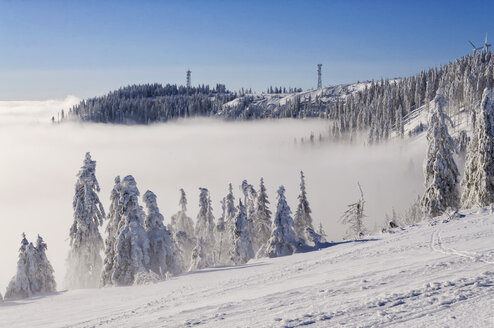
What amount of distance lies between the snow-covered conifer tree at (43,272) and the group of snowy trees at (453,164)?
28.7 m

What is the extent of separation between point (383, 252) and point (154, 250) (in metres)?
18.7

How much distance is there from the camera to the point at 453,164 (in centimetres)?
3116

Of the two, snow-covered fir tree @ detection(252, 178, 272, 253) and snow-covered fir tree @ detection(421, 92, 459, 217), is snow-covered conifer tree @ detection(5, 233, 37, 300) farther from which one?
snow-covered fir tree @ detection(421, 92, 459, 217)

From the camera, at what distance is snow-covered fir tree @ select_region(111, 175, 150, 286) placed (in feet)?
80.9

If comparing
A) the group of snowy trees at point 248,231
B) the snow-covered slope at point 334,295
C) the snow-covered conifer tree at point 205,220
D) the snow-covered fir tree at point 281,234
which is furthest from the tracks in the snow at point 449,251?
the snow-covered conifer tree at point 205,220

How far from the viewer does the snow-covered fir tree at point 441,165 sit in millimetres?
30703

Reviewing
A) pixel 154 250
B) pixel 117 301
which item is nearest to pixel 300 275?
pixel 117 301

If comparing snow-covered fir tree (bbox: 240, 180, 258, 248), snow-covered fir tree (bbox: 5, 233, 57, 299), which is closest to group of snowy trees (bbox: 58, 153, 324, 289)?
snow-covered fir tree (bbox: 240, 180, 258, 248)

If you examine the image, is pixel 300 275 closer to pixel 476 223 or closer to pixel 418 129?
pixel 476 223

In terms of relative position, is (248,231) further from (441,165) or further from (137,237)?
(441,165)

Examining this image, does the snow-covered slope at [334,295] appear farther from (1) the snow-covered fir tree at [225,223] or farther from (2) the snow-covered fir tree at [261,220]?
(1) the snow-covered fir tree at [225,223]

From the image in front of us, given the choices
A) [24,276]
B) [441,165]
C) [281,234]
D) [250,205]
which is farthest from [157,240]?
[441,165]

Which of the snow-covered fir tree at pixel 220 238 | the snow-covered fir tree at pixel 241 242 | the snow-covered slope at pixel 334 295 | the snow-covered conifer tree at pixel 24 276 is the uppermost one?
the snow-covered slope at pixel 334 295

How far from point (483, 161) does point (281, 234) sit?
16.6 metres
